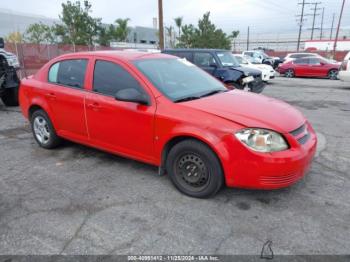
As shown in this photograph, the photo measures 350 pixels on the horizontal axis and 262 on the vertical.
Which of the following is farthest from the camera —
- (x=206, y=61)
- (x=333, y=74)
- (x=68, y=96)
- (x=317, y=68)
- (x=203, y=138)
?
(x=317, y=68)

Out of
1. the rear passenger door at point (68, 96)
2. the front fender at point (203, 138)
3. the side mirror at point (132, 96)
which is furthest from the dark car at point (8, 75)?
the front fender at point (203, 138)

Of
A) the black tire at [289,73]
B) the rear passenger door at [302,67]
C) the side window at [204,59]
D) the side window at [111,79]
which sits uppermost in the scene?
the side window at [111,79]

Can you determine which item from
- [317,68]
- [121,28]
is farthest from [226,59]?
[121,28]

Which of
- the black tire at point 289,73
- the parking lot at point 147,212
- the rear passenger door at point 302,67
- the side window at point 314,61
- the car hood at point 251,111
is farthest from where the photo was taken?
the black tire at point 289,73

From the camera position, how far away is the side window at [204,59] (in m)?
9.83

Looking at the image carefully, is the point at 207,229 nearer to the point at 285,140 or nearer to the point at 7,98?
the point at 285,140

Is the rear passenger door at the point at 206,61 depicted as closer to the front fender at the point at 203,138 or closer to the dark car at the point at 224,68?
the dark car at the point at 224,68

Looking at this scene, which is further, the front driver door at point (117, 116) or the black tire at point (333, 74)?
the black tire at point (333, 74)

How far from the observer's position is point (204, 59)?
993cm

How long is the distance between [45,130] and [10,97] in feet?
15.9

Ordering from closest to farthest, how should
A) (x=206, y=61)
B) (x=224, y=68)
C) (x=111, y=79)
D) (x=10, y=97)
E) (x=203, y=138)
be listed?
(x=203, y=138)
(x=111, y=79)
(x=10, y=97)
(x=224, y=68)
(x=206, y=61)

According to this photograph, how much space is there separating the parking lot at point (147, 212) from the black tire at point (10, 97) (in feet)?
15.8

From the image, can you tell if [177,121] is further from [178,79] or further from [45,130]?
[45,130]

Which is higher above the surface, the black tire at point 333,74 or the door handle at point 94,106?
the door handle at point 94,106
